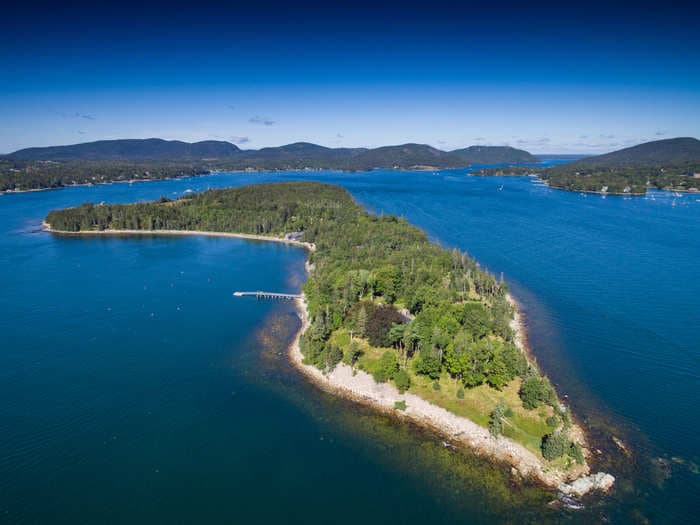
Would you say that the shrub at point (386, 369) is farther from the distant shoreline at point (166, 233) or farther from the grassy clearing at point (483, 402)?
the distant shoreline at point (166, 233)

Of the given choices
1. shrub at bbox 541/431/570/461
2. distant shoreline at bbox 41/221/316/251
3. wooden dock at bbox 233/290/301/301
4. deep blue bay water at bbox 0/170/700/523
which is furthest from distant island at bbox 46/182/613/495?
distant shoreline at bbox 41/221/316/251

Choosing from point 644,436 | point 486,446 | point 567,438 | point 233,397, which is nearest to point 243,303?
point 233,397

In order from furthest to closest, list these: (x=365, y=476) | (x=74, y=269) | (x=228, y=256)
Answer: (x=228, y=256)
(x=74, y=269)
(x=365, y=476)

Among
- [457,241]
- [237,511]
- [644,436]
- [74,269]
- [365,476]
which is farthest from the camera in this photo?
[457,241]

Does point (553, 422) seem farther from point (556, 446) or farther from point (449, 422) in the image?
point (449, 422)

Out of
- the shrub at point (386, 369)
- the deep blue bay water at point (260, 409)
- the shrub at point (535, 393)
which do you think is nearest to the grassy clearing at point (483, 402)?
the shrub at point (535, 393)

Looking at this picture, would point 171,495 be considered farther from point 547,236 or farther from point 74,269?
point 547,236
